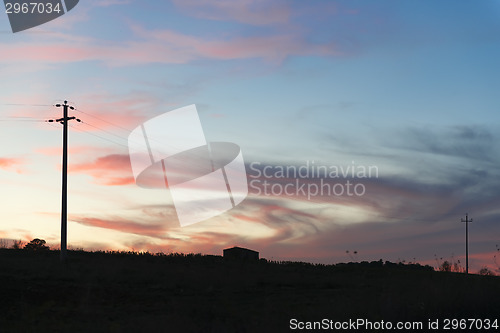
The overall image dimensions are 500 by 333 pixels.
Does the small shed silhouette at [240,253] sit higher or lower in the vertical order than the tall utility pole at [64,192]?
lower

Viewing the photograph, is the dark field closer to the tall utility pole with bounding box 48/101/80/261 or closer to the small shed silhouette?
the tall utility pole with bounding box 48/101/80/261

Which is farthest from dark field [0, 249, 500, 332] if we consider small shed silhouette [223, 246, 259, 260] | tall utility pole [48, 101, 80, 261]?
small shed silhouette [223, 246, 259, 260]

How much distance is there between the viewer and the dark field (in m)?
15.9

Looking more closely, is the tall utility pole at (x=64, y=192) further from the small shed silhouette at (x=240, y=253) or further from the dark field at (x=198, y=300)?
the small shed silhouette at (x=240, y=253)

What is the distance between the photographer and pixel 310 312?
16.6 meters

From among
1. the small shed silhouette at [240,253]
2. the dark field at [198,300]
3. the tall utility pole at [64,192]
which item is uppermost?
the tall utility pole at [64,192]

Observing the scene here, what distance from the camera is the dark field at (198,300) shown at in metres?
15.9

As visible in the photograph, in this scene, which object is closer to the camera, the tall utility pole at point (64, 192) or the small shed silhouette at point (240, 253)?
the tall utility pole at point (64, 192)

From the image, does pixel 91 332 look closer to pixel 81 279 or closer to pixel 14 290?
pixel 14 290

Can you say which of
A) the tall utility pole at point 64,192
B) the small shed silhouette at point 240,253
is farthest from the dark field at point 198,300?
the small shed silhouette at point 240,253

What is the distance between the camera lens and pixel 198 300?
22312 millimetres

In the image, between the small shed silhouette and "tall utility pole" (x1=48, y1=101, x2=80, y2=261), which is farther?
the small shed silhouette

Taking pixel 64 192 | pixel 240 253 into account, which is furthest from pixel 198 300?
pixel 240 253

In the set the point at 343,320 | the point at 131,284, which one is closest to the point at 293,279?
the point at 131,284
